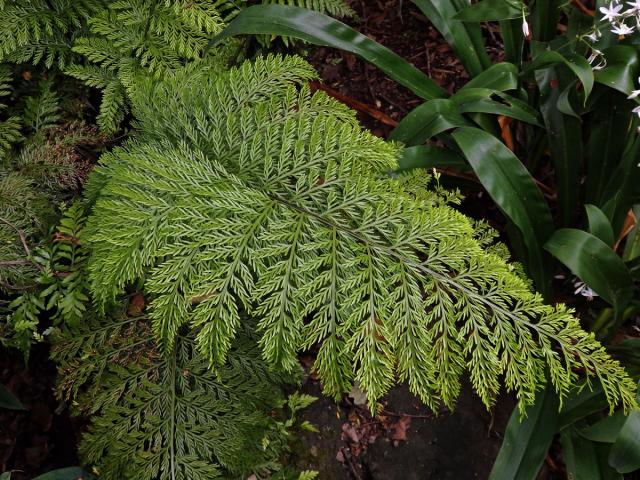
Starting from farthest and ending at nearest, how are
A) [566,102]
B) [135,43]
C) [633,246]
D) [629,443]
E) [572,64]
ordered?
1. [633,246]
2. [135,43]
3. [566,102]
4. [572,64]
5. [629,443]

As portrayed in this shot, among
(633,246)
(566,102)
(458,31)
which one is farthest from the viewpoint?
(458,31)

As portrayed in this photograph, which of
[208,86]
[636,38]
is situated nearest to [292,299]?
[208,86]

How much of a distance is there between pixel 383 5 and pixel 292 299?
6.98 ft

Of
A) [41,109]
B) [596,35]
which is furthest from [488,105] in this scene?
[41,109]

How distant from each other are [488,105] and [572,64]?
1.04 ft

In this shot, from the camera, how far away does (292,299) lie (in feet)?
4.07

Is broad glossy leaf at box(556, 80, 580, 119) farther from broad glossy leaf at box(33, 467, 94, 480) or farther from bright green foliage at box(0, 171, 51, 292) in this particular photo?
broad glossy leaf at box(33, 467, 94, 480)

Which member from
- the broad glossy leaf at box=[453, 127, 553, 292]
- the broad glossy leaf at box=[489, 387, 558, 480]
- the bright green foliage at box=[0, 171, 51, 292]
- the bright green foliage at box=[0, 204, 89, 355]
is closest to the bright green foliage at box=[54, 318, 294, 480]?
the bright green foliage at box=[0, 204, 89, 355]

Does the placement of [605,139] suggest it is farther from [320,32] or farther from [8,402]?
[8,402]

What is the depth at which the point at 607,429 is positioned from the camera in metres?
1.70

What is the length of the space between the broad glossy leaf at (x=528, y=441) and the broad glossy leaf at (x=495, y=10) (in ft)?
4.27

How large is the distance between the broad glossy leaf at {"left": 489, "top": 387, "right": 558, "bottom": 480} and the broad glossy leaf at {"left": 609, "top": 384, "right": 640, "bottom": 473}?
0.81ft

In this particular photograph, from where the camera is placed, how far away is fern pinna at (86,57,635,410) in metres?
1.21

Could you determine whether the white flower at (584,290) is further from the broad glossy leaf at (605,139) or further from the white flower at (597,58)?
the white flower at (597,58)
